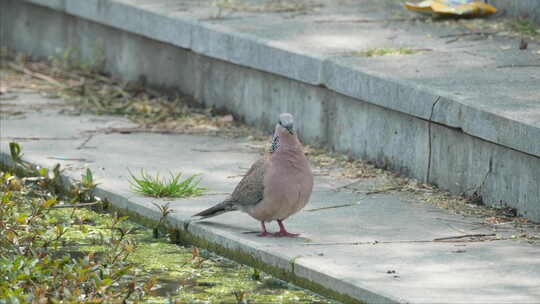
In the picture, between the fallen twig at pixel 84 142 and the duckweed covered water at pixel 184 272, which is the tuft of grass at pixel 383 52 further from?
the duckweed covered water at pixel 184 272

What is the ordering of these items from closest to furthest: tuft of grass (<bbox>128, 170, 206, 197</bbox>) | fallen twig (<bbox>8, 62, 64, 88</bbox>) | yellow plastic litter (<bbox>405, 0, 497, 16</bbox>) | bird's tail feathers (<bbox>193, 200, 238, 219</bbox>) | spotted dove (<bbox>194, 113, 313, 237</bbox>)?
spotted dove (<bbox>194, 113, 313, 237</bbox>) < bird's tail feathers (<bbox>193, 200, 238, 219</bbox>) < tuft of grass (<bbox>128, 170, 206, 197</bbox>) < yellow plastic litter (<bbox>405, 0, 497, 16</bbox>) < fallen twig (<bbox>8, 62, 64, 88</bbox>)

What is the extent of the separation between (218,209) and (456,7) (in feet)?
12.2

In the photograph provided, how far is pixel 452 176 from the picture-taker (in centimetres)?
643

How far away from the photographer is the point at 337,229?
566cm

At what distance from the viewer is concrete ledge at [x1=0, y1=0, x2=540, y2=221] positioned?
606 centimetres

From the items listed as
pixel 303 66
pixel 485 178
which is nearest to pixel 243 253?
pixel 485 178

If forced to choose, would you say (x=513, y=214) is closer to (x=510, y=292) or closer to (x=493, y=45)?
(x=510, y=292)

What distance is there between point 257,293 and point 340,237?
0.68 metres

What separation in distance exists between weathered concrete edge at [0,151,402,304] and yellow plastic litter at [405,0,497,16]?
337 cm

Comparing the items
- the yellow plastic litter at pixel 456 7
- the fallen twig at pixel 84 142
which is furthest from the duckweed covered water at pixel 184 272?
the yellow plastic litter at pixel 456 7

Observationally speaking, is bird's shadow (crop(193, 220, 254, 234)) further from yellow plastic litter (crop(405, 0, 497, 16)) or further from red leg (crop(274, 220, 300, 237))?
yellow plastic litter (crop(405, 0, 497, 16))

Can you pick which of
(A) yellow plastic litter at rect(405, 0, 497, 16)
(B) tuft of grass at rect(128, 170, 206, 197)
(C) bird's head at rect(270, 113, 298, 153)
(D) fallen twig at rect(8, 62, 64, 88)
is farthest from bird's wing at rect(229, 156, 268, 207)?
(D) fallen twig at rect(8, 62, 64, 88)

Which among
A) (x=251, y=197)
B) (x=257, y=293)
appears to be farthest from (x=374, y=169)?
(x=257, y=293)

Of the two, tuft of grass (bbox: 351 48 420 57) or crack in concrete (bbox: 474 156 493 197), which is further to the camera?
tuft of grass (bbox: 351 48 420 57)
